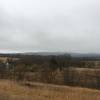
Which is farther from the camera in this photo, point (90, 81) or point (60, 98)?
point (90, 81)

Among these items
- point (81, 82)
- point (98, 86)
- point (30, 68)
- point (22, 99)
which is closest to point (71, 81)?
point (81, 82)

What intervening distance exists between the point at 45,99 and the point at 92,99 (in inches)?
138

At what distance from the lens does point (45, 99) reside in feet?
61.3

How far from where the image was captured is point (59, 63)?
64.6 metres

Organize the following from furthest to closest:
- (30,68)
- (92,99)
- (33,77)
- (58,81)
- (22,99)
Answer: (30,68)
(33,77)
(58,81)
(92,99)
(22,99)

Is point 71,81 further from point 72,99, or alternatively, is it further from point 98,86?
point 72,99

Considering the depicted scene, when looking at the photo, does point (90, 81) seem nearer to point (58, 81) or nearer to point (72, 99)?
point (58, 81)

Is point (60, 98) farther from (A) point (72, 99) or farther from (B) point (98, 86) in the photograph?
(B) point (98, 86)

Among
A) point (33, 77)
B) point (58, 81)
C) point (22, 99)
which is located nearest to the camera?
point (22, 99)

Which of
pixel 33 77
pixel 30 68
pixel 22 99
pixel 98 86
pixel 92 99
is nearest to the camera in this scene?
pixel 22 99

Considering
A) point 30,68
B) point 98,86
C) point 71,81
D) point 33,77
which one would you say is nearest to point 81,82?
point 71,81

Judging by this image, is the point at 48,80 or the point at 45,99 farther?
the point at 48,80

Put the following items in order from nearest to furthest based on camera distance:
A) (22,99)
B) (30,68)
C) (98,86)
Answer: (22,99)
(98,86)
(30,68)

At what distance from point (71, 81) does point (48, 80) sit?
3419 mm
